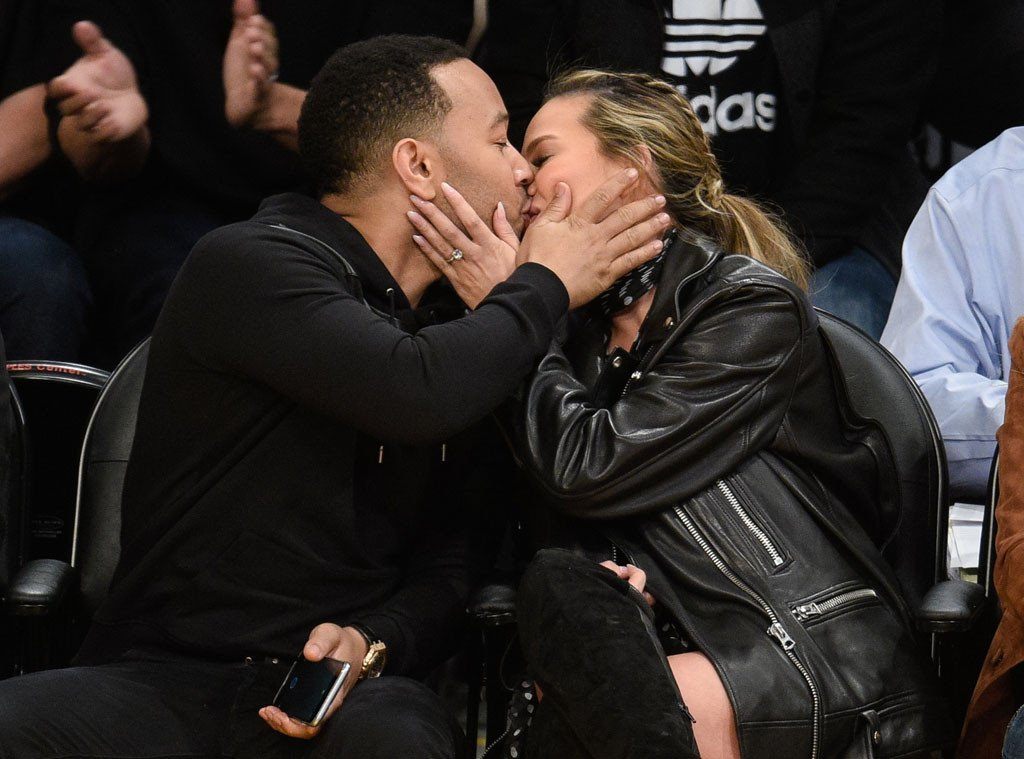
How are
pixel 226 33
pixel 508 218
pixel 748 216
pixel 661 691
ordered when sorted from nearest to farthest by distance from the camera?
pixel 661 691, pixel 508 218, pixel 748 216, pixel 226 33

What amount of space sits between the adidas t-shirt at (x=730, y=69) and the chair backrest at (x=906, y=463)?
121 centimetres

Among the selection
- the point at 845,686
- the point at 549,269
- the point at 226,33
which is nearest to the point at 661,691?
the point at 845,686

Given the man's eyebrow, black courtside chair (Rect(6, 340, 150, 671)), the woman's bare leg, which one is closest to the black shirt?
black courtside chair (Rect(6, 340, 150, 671))

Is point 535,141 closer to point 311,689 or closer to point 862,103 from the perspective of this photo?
point 311,689

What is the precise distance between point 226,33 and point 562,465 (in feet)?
6.95

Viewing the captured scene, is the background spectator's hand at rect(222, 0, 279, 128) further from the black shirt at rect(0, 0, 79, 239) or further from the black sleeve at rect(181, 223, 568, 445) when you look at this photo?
the black sleeve at rect(181, 223, 568, 445)

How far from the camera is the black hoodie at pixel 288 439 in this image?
220 cm

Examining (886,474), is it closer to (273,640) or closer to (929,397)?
(929,397)

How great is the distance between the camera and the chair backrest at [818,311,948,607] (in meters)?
2.61

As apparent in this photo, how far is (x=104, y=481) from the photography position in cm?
270

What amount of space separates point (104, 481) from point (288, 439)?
57cm

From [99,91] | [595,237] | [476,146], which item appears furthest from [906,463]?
[99,91]

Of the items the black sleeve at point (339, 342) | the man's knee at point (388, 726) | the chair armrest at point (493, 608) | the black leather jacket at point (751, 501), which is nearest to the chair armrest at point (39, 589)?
the black sleeve at point (339, 342)

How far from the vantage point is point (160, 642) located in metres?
2.29
